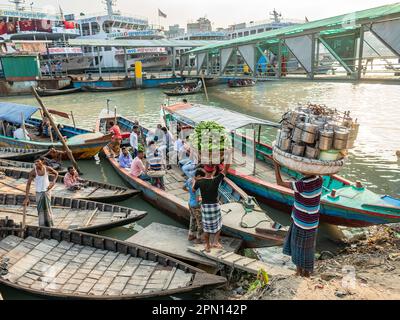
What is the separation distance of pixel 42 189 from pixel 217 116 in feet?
21.1

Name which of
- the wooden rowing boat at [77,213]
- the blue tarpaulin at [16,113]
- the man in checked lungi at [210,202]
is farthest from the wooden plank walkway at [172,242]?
the blue tarpaulin at [16,113]

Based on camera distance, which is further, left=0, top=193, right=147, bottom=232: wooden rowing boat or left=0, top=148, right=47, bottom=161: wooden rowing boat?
left=0, top=148, right=47, bottom=161: wooden rowing boat

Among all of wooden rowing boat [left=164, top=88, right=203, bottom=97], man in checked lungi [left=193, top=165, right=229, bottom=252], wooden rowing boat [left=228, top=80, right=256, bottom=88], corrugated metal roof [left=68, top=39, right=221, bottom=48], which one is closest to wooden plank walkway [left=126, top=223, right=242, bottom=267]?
man in checked lungi [left=193, top=165, right=229, bottom=252]

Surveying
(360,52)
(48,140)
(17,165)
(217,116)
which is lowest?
(17,165)

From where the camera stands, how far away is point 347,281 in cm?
449

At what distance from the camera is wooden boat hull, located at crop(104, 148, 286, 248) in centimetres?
650

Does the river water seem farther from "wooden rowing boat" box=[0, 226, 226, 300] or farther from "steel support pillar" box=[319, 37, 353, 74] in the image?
"steel support pillar" box=[319, 37, 353, 74]

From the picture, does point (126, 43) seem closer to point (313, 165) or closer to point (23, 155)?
point (23, 155)

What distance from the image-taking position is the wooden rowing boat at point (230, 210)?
6.56m

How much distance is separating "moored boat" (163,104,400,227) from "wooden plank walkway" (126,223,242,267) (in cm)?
290

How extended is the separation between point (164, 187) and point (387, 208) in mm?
5904

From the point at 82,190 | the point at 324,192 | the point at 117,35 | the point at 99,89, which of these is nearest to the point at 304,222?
the point at 324,192

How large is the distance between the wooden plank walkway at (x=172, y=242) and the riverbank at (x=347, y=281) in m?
0.69

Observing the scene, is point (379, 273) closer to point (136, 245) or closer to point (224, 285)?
point (224, 285)
